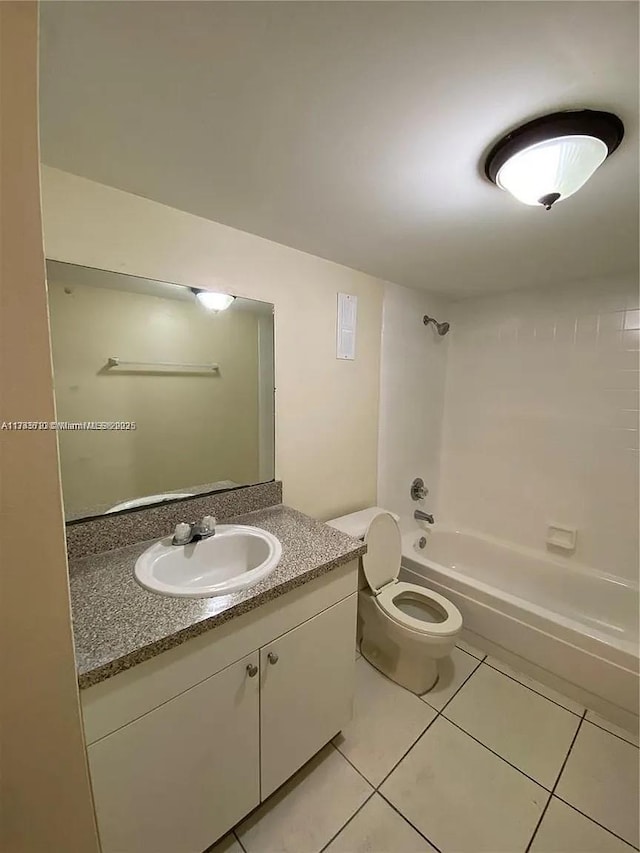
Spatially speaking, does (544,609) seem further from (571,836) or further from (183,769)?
(183,769)

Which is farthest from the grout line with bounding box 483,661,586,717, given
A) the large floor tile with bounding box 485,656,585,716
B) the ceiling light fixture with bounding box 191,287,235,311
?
the ceiling light fixture with bounding box 191,287,235,311

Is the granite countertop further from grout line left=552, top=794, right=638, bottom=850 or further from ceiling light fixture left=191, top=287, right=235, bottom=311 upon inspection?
grout line left=552, top=794, right=638, bottom=850

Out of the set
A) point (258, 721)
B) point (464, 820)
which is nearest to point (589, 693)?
point (464, 820)

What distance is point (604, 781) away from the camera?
48.6 inches

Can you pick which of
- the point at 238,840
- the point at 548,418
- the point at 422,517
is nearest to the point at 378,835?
the point at 238,840

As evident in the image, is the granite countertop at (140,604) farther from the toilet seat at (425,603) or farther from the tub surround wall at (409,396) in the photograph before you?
the tub surround wall at (409,396)

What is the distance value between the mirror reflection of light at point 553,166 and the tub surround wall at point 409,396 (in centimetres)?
113

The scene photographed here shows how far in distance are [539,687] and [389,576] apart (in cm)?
88

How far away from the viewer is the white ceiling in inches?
23.4

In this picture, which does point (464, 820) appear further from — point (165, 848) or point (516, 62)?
point (516, 62)

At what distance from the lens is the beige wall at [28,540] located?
0.44 meters

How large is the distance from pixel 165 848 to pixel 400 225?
214 cm

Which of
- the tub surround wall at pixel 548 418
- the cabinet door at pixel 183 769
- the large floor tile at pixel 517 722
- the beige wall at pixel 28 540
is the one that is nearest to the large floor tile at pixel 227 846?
the cabinet door at pixel 183 769

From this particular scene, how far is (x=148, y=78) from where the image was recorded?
0.70m
